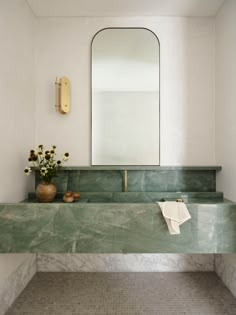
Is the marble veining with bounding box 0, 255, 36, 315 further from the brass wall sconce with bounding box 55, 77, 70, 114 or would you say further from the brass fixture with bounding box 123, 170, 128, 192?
the brass wall sconce with bounding box 55, 77, 70, 114

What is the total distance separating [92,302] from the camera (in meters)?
1.88

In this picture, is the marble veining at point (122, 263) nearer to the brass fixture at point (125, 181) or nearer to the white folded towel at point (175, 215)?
the brass fixture at point (125, 181)

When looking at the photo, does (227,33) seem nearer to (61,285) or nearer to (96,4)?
(96,4)

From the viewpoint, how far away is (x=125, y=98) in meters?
2.28

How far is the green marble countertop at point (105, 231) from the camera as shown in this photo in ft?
5.30

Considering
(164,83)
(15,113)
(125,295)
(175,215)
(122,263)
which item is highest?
(164,83)

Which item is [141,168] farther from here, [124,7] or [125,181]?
[124,7]

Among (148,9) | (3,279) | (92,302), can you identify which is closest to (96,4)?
(148,9)

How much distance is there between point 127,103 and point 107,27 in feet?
2.54

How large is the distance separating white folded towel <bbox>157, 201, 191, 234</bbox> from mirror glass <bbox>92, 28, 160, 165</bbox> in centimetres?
73

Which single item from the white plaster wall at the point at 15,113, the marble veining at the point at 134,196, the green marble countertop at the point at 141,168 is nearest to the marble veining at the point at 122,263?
the white plaster wall at the point at 15,113

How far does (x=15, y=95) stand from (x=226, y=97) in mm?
1814

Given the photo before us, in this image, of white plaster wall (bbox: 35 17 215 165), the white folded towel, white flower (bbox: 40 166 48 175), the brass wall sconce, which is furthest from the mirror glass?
the white folded towel

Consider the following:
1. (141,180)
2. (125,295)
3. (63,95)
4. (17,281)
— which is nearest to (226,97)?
(141,180)
